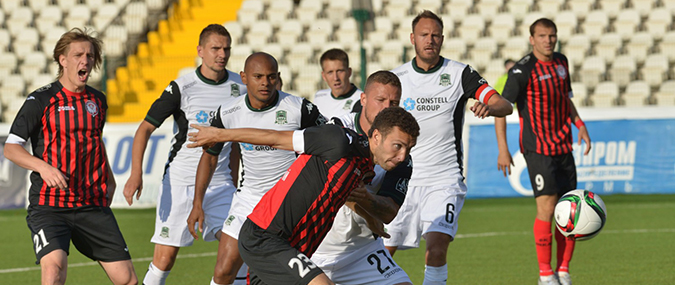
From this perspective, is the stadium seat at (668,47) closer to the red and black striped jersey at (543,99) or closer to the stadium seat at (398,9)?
the stadium seat at (398,9)

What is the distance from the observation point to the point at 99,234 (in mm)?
5641

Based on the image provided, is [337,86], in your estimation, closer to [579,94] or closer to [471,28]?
[579,94]

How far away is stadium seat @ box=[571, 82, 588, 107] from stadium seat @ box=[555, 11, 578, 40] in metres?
2.34

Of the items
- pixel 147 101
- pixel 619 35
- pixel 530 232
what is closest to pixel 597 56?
pixel 619 35

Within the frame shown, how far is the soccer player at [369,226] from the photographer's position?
4848 mm

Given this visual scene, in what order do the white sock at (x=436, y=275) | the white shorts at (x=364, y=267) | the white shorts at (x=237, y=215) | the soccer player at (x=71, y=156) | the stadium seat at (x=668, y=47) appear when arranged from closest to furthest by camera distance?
1. the white shorts at (x=364, y=267)
2. the soccer player at (x=71, y=156)
3. the white shorts at (x=237, y=215)
4. the white sock at (x=436, y=275)
5. the stadium seat at (x=668, y=47)

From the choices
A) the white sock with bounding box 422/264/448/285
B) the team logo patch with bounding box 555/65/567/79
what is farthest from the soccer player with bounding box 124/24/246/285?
the team logo patch with bounding box 555/65/567/79

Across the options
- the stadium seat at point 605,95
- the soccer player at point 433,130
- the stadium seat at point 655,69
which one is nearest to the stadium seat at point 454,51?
the stadium seat at point 605,95

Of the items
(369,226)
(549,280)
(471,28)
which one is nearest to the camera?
(369,226)

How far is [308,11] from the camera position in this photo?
20578 mm

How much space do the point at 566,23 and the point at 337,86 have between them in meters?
12.2

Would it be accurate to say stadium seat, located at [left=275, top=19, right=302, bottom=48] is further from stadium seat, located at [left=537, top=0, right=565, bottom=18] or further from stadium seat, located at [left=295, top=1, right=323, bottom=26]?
stadium seat, located at [left=537, top=0, right=565, bottom=18]

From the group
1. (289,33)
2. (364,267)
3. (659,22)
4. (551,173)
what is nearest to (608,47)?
(659,22)

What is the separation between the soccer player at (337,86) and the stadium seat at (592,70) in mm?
10403
